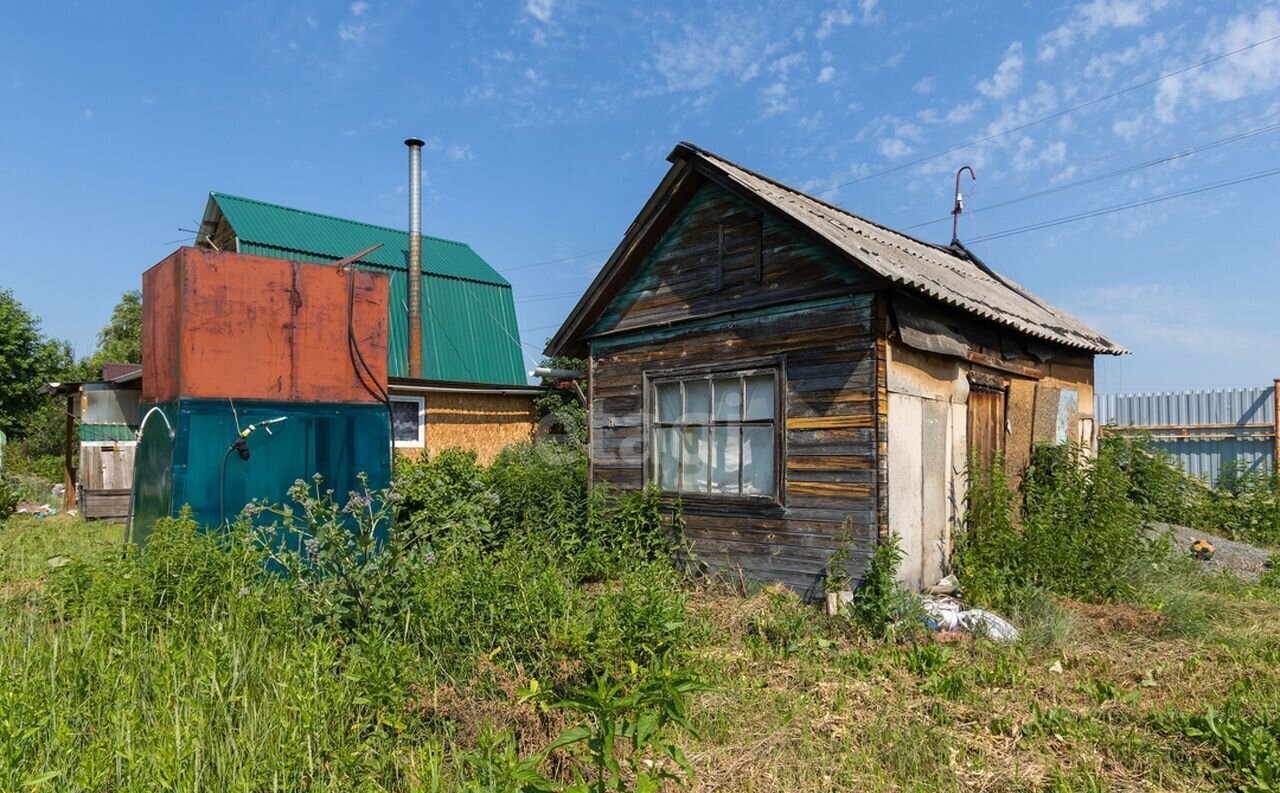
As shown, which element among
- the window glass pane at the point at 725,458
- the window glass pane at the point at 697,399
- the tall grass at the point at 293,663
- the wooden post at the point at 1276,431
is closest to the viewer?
the tall grass at the point at 293,663

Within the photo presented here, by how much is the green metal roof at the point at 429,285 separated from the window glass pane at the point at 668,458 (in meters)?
9.86

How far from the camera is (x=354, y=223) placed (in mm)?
19797

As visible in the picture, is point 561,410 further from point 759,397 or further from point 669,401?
point 759,397

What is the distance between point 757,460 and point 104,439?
1338 cm

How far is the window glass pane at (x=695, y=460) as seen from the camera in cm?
801

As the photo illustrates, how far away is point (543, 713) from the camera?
396cm

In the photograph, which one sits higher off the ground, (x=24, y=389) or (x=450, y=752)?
(x=24, y=389)

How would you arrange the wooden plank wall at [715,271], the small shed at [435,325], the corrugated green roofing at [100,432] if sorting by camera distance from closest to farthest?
the wooden plank wall at [715,271] < the corrugated green roofing at [100,432] < the small shed at [435,325]

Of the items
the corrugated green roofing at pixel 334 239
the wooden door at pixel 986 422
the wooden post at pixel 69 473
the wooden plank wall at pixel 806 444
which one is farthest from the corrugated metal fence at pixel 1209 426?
the wooden post at pixel 69 473

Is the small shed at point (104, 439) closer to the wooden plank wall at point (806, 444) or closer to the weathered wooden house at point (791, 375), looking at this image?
the weathered wooden house at point (791, 375)

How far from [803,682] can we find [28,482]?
2052 centimetres

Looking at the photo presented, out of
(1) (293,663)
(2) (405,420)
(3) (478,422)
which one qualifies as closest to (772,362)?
(1) (293,663)

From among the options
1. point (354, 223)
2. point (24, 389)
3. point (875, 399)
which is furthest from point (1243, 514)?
point (24, 389)

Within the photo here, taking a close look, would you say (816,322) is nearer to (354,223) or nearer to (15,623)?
(15,623)
